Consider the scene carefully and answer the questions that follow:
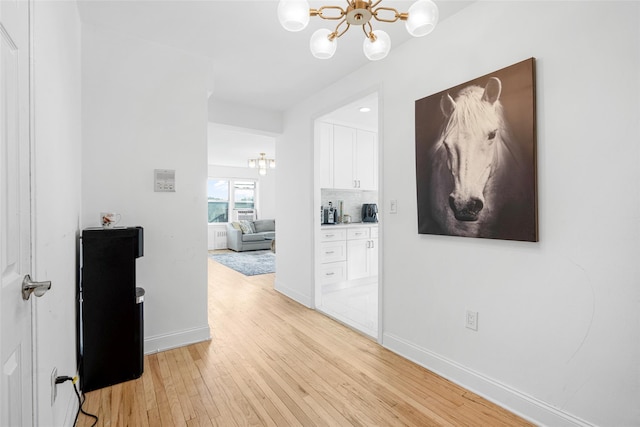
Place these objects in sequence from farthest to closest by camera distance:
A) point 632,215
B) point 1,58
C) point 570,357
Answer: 1. point 570,357
2. point 632,215
3. point 1,58

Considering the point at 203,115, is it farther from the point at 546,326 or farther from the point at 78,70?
the point at 546,326

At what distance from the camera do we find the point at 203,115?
2.70 m

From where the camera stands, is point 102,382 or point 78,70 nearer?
point 102,382

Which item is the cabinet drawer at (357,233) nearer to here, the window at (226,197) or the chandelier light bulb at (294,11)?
the chandelier light bulb at (294,11)

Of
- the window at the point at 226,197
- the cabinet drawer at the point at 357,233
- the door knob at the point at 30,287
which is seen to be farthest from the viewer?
the window at the point at 226,197

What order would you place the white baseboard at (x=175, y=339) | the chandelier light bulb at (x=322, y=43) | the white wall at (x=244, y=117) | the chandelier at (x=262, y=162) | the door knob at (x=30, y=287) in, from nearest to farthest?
the door knob at (x=30, y=287), the chandelier light bulb at (x=322, y=43), the white baseboard at (x=175, y=339), the white wall at (x=244, y=117), the chandelier at (x=262, y=162)

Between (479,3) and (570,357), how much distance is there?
208cm

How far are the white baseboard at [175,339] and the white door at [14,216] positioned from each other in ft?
5.05

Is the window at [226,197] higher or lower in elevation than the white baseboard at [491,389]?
higher

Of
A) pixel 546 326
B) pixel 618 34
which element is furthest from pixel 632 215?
pixel 618 34

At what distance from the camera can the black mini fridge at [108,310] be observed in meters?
1.97

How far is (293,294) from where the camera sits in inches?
154

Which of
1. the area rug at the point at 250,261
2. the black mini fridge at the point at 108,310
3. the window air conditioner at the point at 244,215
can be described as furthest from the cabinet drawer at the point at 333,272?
the window air conditioner at the point at 244,215

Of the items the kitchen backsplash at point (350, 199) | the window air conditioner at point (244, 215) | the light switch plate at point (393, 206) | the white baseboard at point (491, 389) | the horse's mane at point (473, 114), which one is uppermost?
the horse's mane at point (473, 114)
